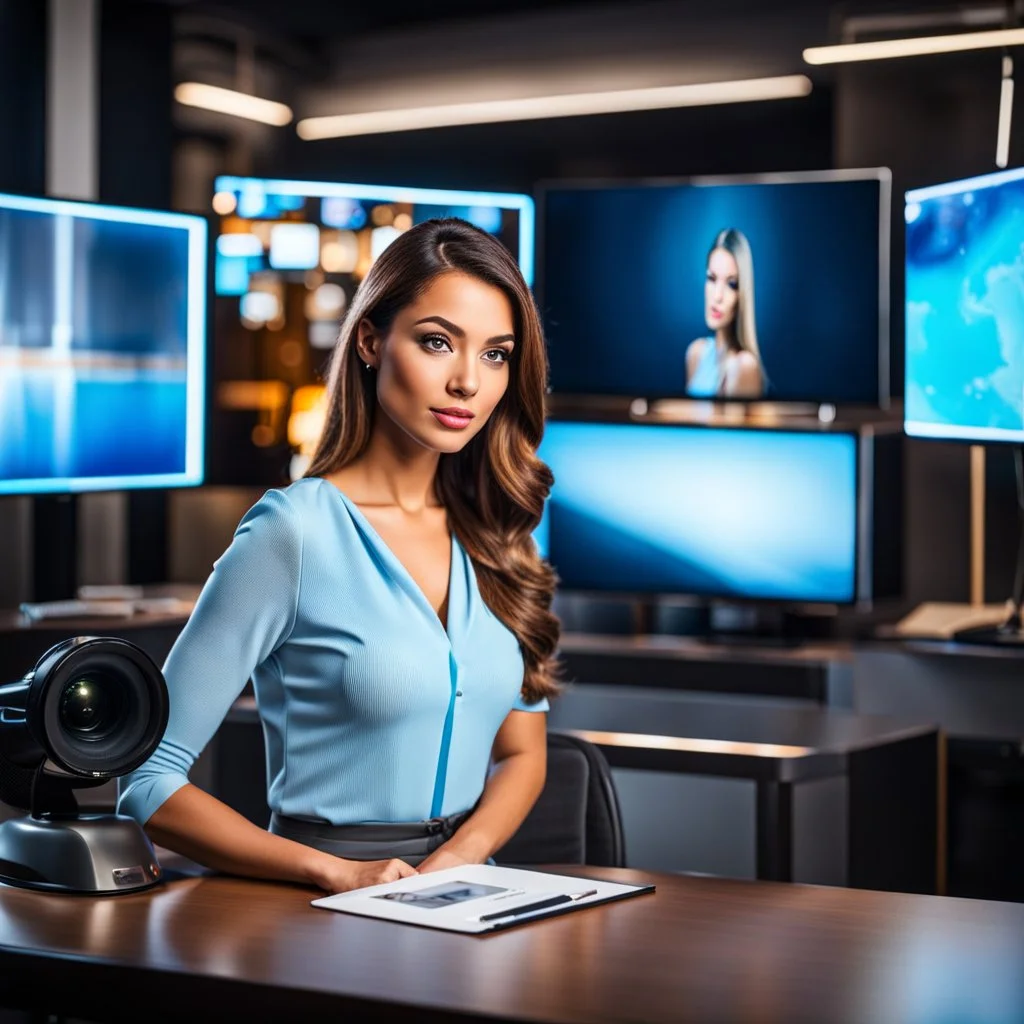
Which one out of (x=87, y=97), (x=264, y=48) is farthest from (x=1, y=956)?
(x=264, y=48)

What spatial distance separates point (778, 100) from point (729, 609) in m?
3.95

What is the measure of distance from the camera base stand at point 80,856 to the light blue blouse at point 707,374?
209 cm

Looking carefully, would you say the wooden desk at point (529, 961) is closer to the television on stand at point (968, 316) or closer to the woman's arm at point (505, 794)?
the woman's arm at point (505, 794)

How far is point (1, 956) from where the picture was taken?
1.30 m

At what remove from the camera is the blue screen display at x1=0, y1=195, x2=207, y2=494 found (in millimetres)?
2881

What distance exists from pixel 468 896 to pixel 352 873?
0.46 feet

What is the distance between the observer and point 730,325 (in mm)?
3357

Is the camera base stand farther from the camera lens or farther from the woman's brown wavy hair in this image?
the woman's brown wavy hair

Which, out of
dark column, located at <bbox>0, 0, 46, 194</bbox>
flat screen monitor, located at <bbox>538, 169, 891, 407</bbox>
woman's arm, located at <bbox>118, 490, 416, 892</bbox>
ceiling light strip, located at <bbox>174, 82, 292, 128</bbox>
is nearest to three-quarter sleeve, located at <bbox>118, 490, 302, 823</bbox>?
woman's arm, located at <bbox>118, 490, 416, 892</bbox>

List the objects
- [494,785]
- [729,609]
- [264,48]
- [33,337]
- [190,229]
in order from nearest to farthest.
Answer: [494,785]
[33,337]
[190,229]
[729,609]
[264,48]

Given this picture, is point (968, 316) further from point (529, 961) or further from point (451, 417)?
point (529, 961)

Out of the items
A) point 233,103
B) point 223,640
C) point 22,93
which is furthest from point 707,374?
point 233,103

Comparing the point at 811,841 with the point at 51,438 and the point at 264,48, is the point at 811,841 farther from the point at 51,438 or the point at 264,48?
the point at 264,48

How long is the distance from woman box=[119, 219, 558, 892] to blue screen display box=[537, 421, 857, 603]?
142 cm
